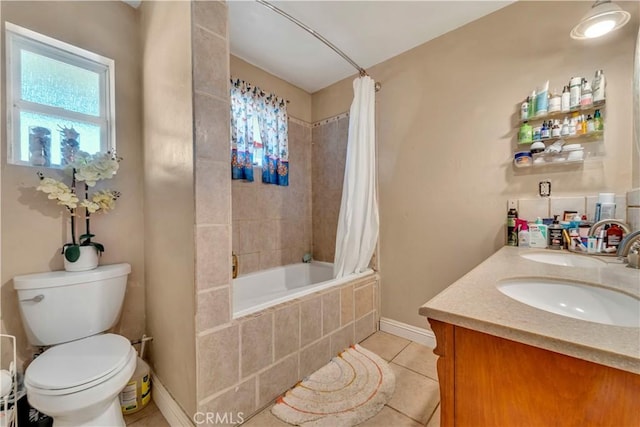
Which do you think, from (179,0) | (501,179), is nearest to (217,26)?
(179,0)

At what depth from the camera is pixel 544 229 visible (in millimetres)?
1443

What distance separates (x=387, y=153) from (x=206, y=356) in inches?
78.1

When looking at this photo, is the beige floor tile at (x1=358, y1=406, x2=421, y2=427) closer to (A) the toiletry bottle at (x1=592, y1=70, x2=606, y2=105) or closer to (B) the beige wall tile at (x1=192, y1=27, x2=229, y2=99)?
(B) the beige wall tile at (x1=192, y1=27, x2=229, y2=99)

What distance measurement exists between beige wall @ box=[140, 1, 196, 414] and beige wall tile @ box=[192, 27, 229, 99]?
5 cm

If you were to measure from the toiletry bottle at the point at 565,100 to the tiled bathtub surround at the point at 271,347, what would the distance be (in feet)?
5.64

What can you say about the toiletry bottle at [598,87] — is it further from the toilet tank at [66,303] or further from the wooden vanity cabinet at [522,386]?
the toilet tank at [66,303]

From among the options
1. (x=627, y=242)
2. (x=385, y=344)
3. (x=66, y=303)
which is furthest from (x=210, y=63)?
(x=385, y=344)

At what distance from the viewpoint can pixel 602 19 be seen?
1.13 meters

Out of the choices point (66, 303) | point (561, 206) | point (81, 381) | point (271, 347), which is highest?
point (561, 206)

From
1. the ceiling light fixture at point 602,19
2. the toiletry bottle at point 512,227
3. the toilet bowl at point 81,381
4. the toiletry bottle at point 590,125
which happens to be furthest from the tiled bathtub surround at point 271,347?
the ceiling light fixture at point 602,19

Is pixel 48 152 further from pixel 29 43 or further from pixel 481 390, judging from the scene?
pixel 481 390

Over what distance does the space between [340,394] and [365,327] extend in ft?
2.32

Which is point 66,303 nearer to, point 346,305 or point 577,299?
point 346,305

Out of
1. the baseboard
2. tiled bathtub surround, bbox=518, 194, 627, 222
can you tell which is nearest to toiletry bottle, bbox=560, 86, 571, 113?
tiled bathtub surround, bbox=518, 194, 627, 222
